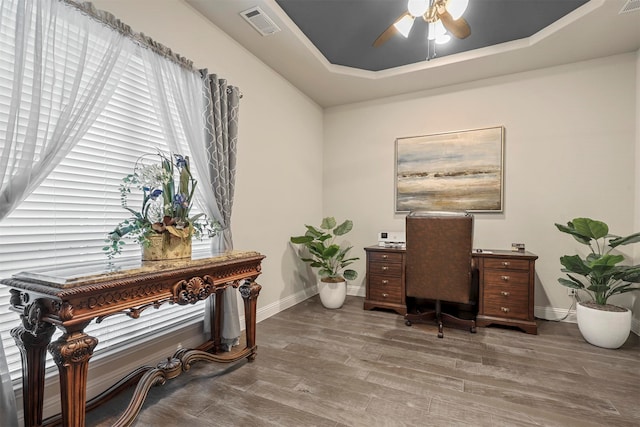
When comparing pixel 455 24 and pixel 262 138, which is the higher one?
pixel 455 24

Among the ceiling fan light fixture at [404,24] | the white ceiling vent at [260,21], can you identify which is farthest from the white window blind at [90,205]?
the ceiling fan light fixture at [404,24]

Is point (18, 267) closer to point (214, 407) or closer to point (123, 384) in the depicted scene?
point (123, 384)

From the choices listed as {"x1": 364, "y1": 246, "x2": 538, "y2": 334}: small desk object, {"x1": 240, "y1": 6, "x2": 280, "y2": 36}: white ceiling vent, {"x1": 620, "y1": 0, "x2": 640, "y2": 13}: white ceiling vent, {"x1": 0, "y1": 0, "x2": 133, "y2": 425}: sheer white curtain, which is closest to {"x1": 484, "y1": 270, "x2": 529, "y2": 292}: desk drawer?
{"x1": 364, "y1": 246, "x2": 538, "y2": 334}: small desk object

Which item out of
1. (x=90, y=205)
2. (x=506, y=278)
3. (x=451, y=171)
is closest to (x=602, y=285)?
(x=506, y=278)

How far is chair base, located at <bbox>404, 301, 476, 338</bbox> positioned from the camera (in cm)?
281

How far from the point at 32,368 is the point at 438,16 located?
3196mm

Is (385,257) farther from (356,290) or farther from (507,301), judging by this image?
(507,301)

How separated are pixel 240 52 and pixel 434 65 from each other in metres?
2.14

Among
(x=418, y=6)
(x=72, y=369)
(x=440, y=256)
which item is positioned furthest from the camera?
(x=440, y=256)

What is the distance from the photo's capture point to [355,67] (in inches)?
137

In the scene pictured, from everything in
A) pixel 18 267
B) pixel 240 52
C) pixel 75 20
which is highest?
pixel 240 52

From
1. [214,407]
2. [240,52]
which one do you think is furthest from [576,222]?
[240,52]

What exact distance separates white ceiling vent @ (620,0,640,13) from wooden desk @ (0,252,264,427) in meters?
3.67

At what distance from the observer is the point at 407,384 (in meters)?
1.92
